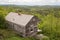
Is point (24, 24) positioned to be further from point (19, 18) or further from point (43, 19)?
point (43, 19)

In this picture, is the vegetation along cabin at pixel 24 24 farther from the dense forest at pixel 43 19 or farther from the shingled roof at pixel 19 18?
the dense forest at pixel 43 19

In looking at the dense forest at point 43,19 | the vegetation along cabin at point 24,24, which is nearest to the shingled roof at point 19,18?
the vegetation along cabin at point 24,24

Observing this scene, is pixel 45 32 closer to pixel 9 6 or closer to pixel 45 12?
pixel 45 12

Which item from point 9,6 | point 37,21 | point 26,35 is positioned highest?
point 9,6

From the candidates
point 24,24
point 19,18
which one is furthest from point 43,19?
point 19,18

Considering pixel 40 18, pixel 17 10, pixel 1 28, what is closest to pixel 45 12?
pixel 40 18

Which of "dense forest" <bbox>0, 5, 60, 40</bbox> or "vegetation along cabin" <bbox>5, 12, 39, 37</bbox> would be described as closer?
"dense forest" <bbox>0, 5, 60, 40</bbox>

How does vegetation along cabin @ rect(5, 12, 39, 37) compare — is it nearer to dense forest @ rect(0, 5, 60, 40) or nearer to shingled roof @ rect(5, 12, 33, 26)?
shingled roof @ rect(5, 12, 33, 26)

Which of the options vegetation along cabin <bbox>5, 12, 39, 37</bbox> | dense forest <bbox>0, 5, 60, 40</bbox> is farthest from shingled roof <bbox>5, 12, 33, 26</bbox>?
dense forest <bbox>0, 5, 60, 40</bbox>
